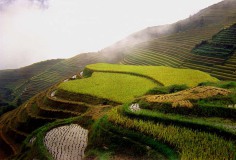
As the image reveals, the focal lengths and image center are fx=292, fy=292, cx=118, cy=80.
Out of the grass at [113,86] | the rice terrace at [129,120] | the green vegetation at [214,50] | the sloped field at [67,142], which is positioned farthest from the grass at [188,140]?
the green vegetation at [214,50]

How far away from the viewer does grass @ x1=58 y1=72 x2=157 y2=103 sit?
20250 mm

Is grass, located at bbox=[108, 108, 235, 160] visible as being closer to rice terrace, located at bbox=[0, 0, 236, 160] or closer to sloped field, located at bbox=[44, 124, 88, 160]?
rice terrace, located at bbox=[0, 0, 236, 160]

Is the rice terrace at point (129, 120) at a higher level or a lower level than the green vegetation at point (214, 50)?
higher

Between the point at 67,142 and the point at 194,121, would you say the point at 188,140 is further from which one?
the point at 67,142

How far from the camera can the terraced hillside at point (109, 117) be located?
1064 cm

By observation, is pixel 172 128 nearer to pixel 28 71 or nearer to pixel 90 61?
pixel 90 61

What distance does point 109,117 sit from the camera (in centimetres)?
1342

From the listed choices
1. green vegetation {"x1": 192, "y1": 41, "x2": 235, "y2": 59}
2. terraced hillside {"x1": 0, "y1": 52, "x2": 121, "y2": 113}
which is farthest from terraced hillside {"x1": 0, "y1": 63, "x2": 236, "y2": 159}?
terraced hillside {"x1": 0, "y1": 52, "x2": 121, "y2": 113}

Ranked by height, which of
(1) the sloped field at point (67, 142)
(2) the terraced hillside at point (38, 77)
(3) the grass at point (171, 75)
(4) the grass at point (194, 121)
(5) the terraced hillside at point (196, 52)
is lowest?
(2) the terraced hillside at point (38, 77)

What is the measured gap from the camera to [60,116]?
68.6 ft

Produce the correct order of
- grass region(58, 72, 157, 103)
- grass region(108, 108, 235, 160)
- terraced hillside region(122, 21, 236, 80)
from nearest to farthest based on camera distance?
grass region(108, 108, 235, 160)
grass region(58, 72, 157, 103)
terraced hillside region(122, 21, 236, 80)

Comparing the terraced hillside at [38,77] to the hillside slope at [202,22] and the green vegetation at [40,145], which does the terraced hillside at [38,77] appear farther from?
the green vegetation at [40,145]

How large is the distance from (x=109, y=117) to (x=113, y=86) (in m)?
9.55

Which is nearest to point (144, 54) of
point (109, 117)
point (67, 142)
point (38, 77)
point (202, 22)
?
point (202, 22)
